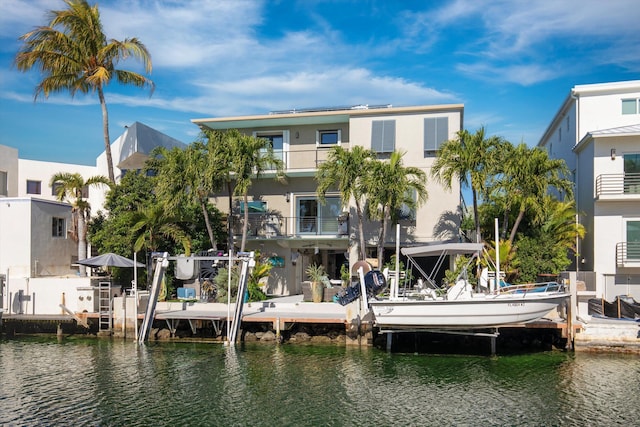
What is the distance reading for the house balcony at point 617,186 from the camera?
81.9ft

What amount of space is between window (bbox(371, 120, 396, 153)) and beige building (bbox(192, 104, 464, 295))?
0.15 feet

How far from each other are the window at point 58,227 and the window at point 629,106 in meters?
27.2

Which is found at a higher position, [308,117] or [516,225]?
[308,117]

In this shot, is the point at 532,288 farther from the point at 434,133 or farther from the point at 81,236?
the point at 81,236

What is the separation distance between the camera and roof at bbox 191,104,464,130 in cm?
2711

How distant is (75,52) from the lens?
29406 mm

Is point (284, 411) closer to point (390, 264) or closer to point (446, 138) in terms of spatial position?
point (390, 264)

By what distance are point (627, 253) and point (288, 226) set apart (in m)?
15.1

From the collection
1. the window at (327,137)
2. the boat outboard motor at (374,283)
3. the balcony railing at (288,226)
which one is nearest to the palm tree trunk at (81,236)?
the balcony railing at (288,226)

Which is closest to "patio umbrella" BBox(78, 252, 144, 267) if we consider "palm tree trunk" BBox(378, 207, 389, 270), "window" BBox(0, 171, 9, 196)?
"palm tree trunk" BBox(378, 207, 389, 270)

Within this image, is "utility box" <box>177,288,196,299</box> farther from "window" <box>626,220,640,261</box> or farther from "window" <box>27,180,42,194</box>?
"window" <box>626,220,640,261</box>

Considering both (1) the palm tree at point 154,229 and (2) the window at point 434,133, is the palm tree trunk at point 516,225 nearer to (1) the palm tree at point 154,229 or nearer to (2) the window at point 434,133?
(2) the window at point 434,133

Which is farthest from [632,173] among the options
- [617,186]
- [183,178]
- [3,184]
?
[3,184]

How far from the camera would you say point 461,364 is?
720 inches
